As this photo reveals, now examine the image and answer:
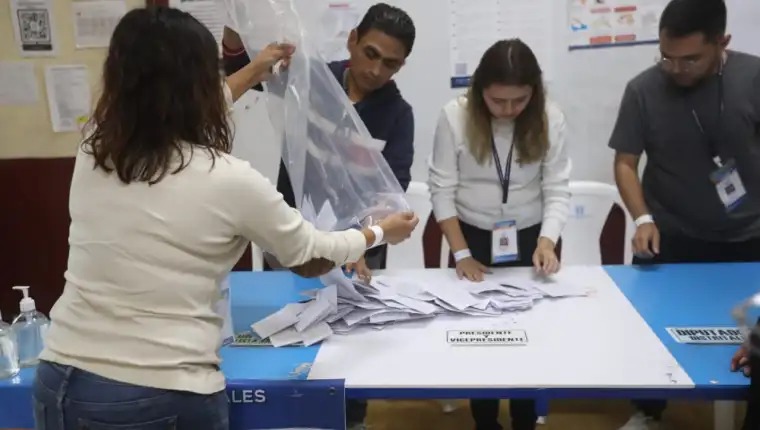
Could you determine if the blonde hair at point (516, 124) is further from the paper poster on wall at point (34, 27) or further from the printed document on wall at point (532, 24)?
the paper poster on wall at point (34, 27)

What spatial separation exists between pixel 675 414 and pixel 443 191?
1.34 meters

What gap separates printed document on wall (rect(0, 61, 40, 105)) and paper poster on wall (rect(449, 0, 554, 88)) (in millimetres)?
1846

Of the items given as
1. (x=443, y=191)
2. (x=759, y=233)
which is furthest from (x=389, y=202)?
(x=759, y=233)

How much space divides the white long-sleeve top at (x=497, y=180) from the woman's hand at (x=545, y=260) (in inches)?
2.1

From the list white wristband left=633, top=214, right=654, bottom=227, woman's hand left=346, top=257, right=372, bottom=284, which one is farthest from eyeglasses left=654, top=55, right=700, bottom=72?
woman's hand left=346, top=257, right=372, bottom=284

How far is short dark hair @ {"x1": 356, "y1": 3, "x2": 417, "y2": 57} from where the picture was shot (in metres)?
1.96

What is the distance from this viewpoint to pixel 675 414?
8.66 ft

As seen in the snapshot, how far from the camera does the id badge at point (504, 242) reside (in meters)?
2.00

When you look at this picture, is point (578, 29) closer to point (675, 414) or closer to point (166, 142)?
point (675, 414)

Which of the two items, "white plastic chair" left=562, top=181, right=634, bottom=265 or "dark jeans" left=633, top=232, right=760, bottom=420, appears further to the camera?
"white plastic chair" left=562, top=181, right=634, bottom=265

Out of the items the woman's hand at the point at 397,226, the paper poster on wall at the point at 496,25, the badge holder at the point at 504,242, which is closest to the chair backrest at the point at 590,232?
the paper poster on wall at the point at 496,25

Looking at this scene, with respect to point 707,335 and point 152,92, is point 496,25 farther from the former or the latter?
point 152,92

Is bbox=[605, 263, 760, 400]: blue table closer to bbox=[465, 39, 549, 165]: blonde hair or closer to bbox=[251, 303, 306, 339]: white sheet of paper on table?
bbox=[465, 39, 549, 165]: blonde hair

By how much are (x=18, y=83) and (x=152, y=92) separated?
2.37m
